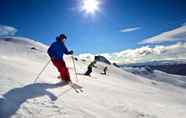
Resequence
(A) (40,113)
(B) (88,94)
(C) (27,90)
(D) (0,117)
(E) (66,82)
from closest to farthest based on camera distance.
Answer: (D) (0,117) < (A) (40,113) < (C) (27,90) < (B) (88,94) < (E) (66,82)

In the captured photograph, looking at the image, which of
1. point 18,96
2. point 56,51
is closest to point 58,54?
point 56,51

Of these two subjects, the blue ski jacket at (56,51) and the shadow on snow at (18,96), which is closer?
the shadow on snow at (18,96)

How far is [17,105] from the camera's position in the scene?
27.1ft

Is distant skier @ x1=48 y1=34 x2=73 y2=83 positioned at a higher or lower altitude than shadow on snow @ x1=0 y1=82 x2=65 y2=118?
higher

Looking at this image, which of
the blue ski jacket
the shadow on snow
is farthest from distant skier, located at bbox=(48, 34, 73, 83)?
the shadow on snow

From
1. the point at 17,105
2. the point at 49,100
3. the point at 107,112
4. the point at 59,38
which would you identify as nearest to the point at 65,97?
the point at 49,100

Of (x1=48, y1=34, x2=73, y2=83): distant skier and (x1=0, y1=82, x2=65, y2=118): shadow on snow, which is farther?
(x1=48, y1=34, x2=73, y2=83): distant skier

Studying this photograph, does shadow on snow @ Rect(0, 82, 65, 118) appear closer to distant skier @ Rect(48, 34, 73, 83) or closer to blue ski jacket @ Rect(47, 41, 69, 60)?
distant skier @ Rect(48, 34, 73, 83)

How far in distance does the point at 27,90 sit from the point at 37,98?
1.02 metres

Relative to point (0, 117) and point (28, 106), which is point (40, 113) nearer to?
point (28, 106)

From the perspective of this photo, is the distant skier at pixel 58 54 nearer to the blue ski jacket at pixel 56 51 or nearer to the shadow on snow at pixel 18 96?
the blue ski jacket at pixel 56 51

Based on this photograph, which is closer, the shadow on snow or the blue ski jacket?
the shadow on snow

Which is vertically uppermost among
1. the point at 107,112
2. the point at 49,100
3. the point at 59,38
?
the point at 59,38

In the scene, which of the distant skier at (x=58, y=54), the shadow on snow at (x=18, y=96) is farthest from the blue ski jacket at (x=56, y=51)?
the shadow on snow at (x=18, y=96)
